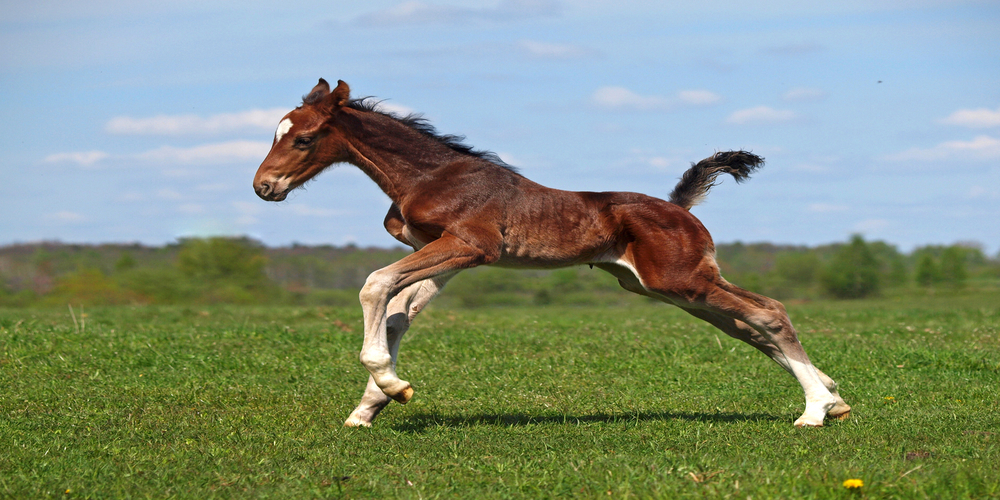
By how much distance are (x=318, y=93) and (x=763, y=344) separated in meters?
4.12

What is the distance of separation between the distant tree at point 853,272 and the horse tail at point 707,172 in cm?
2899

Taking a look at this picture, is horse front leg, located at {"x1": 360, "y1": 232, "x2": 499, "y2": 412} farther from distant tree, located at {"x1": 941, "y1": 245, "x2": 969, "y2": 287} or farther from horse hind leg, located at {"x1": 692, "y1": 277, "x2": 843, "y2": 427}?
distant tree, located at {"x1": 941, "y1": 245, "x2": 969, "y2": 287}

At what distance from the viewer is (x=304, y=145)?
7023 mm

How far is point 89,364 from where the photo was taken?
9.83 metres

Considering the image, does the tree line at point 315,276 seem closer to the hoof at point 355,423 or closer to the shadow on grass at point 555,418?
the shadow on grass at point 555,418

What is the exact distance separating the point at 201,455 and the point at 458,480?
1818mm

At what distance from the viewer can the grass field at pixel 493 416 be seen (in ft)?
17.0

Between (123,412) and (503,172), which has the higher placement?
(503,172)

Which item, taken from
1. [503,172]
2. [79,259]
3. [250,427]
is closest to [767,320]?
[503,172]

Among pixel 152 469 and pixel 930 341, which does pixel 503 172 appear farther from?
pixel 930 341

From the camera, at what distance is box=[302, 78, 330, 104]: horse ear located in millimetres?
7160

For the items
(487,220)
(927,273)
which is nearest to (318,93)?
(487,220)

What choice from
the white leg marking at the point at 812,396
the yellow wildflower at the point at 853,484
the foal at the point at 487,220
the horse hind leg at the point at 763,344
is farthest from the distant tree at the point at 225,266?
the yellow wildflower at the point at 853,484

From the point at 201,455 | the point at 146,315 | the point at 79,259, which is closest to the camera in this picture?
the point at 201,455
